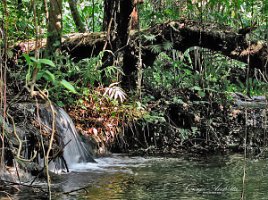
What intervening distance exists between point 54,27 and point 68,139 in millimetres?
2643

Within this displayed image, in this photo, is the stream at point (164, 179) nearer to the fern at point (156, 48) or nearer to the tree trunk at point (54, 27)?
the fern at point (156, 48)

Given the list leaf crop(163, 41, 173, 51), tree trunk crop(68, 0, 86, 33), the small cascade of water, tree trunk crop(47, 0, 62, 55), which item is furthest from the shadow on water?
tree trunk crop(68, 0, 86, 33)

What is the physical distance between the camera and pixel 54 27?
8.98 m

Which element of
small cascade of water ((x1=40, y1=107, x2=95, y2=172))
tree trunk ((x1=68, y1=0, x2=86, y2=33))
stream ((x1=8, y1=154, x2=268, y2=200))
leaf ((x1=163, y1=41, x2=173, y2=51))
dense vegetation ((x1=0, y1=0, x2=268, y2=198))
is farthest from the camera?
tree trunk ((x1=68, y1=0, x2=86, y2=33))

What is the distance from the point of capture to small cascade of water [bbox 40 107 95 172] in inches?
265

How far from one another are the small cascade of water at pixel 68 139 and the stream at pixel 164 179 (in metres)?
0.13

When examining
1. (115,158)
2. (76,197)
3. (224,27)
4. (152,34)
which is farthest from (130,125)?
(76,197)

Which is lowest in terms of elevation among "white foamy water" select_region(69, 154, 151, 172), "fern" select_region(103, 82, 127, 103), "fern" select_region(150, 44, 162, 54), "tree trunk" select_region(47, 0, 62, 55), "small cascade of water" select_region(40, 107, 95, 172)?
"white foamy water" select_region(69, 154, 151, 172)

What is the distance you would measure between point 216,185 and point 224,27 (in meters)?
3.68

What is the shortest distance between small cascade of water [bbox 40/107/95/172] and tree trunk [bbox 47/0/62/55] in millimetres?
1744

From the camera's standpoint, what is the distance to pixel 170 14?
969 cm

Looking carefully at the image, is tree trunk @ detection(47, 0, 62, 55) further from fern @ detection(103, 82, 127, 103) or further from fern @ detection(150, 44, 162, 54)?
fern @ detection(150, 44, 162, 54)

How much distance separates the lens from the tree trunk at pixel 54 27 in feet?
29.1

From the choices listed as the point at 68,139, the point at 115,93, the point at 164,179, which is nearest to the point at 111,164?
the point at 68,139
